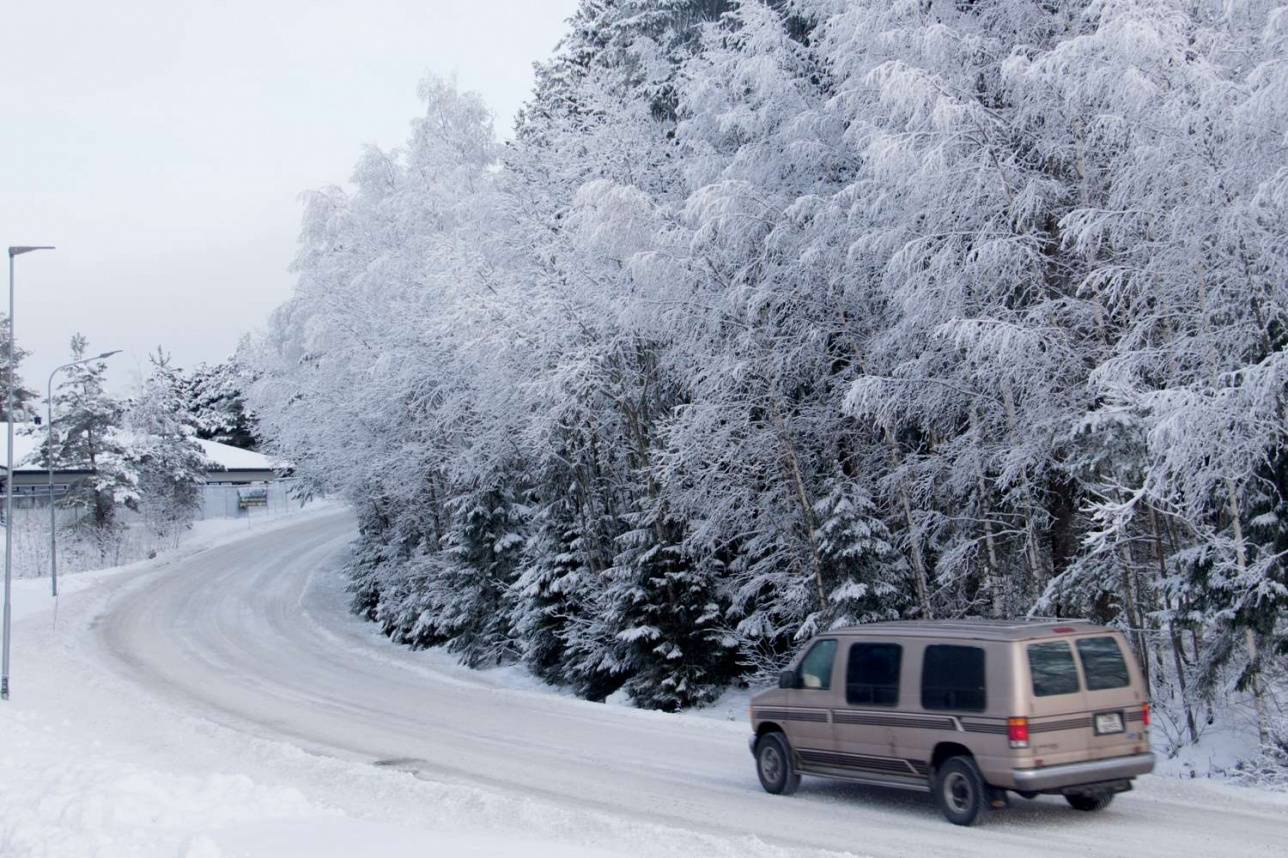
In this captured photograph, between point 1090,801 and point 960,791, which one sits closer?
point 960,791

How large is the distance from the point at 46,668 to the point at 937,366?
22233 mm

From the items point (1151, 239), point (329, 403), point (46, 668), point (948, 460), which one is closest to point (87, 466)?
point (329, 403)

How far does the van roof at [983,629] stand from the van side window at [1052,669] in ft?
0.37

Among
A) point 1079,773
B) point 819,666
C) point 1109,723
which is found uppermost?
point 819,666

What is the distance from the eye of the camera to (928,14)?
56.8 ft

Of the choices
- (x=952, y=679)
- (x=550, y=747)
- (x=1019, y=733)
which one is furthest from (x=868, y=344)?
(x=1019, y=733)

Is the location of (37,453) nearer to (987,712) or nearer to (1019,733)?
(987,712)

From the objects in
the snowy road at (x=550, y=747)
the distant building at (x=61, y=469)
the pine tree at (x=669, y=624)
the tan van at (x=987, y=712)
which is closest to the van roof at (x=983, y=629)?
the tan van at (x=987, y=712)

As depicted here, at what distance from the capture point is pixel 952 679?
1042 centimetres

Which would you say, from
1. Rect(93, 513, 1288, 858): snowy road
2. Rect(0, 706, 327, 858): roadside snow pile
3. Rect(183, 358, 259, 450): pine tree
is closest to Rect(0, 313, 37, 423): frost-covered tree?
Rect(183, 358, 259, 450): pine tree

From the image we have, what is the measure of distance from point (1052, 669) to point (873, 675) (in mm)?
1905

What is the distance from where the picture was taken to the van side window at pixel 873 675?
1109 cm

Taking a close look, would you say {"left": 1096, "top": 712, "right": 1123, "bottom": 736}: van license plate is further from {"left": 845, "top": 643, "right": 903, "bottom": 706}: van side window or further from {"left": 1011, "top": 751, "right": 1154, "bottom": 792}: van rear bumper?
{"left": 845, "top": 643, "right": 903, "bottom": 706}: van side window

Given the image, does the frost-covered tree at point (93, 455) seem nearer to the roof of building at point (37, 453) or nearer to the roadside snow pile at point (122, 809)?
the roof of building at point (37, 453)
